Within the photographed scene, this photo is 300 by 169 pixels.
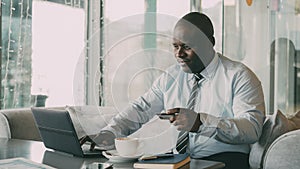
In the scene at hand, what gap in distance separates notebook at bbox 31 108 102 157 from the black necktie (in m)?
0.28

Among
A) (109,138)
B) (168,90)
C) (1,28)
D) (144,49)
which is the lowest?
(109,138)

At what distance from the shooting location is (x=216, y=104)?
1832 millimetres

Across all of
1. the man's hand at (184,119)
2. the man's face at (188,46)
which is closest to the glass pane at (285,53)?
the man's face at (188,46)

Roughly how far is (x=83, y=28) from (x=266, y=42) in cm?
178

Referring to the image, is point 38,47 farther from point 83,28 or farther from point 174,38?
point 174,38

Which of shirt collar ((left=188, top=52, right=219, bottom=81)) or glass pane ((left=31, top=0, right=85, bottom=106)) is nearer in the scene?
shirt collar ((left=188, top=52, right=219, bottom=81))

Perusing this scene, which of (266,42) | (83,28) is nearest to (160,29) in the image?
(83,28)

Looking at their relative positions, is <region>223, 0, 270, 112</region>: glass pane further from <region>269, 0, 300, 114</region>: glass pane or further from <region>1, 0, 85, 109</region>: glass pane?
<region>1, 0, 85, 109</region>: glass pane

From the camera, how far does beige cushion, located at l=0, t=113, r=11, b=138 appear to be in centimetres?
238

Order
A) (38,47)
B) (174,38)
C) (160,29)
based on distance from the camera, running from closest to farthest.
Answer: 1. (160,29)
2. (174,38)
3. (38,47)

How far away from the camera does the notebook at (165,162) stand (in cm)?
136

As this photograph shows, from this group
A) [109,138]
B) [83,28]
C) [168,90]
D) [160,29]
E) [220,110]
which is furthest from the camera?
[83,28]

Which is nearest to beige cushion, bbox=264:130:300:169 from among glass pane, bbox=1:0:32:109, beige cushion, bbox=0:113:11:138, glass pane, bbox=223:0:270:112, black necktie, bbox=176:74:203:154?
black necktie, bbox=176:74:203:154

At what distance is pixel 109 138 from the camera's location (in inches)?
68.1
